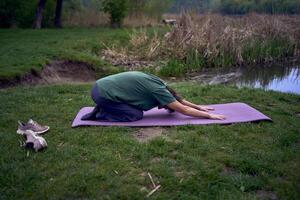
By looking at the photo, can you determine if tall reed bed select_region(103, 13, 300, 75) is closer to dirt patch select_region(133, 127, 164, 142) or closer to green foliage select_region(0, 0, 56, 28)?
dirt patch select_region(133, 127, 164, 142)

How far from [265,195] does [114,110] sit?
2.54 metres

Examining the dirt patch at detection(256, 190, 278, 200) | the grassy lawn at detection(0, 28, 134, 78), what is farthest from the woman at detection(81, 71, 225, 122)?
the grassy lawn at detection(0, 28, 134, 78)

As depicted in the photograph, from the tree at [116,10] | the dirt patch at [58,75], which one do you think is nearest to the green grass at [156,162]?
the dirt patch at [58,75]

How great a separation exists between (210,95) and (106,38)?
30.7ft

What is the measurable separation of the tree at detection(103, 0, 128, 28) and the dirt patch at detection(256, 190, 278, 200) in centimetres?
1849

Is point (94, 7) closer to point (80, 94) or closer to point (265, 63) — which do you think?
point (265, 63)

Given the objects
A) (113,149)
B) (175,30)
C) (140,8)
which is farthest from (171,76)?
(140,8)

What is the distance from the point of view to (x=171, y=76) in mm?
10906

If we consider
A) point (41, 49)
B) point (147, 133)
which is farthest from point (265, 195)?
point (41, 49)

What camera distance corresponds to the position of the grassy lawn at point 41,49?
30.0ft

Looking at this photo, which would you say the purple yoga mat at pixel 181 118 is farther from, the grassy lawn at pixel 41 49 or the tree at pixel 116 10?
the tree at pixel 116 10

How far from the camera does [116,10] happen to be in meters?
20.9

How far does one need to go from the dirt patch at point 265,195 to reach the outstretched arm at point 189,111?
1.92m

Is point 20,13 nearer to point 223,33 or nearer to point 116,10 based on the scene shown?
point 116,10
